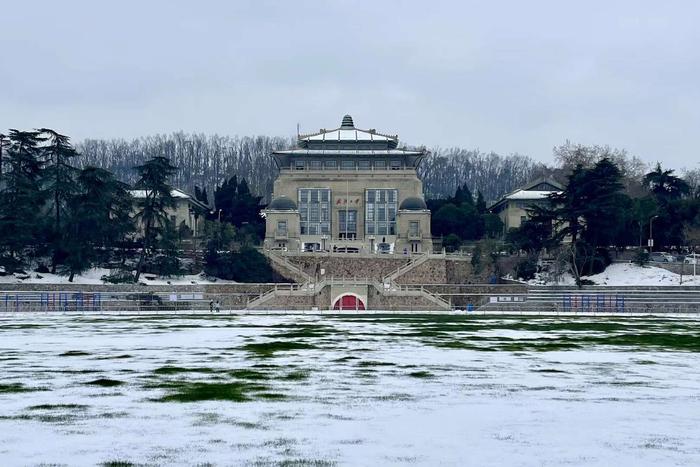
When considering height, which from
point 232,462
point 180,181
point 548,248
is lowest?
point 232,462

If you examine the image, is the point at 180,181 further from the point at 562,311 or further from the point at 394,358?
the point at 394,358

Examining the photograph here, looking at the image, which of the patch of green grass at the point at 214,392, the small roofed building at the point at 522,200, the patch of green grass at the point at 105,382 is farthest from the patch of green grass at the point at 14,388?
the small roofed building at the point at 522,200

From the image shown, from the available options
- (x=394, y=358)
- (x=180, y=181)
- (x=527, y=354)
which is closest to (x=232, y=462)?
(x=394, y=358)

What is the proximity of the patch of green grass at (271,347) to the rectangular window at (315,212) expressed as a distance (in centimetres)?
6608

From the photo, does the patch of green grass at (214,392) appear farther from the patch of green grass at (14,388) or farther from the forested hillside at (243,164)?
the forested hillside at (243,164)

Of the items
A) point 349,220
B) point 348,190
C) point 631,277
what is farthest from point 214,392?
point 348,190

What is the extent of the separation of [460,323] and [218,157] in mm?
118408

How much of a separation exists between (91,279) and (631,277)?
132 feet

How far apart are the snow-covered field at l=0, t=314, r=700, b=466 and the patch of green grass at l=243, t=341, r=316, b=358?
10 centimetres

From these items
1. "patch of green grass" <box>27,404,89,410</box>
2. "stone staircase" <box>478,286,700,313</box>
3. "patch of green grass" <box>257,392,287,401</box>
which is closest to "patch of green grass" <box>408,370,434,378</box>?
"patch of green grass" <box>257,392,287,401</box>

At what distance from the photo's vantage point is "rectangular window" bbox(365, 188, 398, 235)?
102 meters

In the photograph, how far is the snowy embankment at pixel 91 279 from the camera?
72500 mm

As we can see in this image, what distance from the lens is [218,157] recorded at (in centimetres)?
16462

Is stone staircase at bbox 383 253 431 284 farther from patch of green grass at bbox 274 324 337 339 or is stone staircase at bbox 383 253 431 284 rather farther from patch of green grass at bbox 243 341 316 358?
patch of green grass at bbox 243 341 316 358
